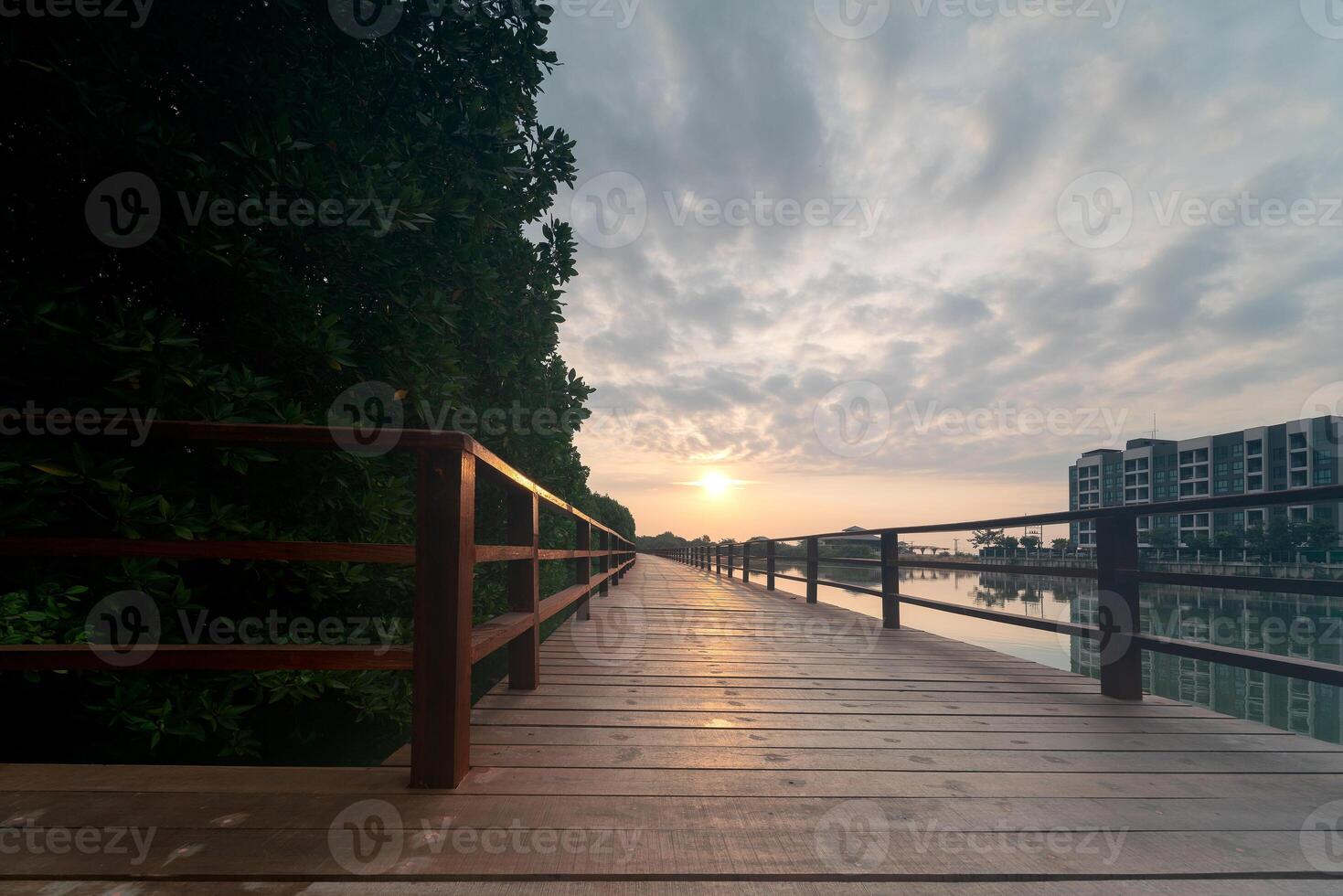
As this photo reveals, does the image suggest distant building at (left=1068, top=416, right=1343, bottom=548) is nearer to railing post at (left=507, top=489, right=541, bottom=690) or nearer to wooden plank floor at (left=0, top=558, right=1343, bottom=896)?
wooden plank floor at (left=0, top=558, right=1343, bottom=896)

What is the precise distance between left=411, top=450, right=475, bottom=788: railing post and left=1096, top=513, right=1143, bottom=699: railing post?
9.19 feet

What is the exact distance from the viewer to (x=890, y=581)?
16.5ft

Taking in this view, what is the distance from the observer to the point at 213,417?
197 centimetres

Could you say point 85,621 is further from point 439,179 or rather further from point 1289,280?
point 1289,280

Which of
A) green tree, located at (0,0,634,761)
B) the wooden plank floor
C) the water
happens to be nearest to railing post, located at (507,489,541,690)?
the wooden plank floor

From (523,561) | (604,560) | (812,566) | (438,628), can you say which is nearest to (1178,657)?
(523,561)

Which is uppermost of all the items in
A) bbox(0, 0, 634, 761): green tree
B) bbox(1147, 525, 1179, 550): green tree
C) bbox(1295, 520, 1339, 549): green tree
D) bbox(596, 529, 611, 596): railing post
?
bbox(0, 0, 634, 761): green tree

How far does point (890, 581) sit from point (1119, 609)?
7.81ft

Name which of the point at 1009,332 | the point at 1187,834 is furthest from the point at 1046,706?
the point at 1009,332

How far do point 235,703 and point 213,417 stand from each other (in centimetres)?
125

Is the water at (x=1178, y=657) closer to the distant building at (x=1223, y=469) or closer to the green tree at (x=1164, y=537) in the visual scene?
the distant building at (x=1223, y=469)

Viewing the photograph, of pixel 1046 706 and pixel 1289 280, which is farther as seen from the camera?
pixel 1289 280

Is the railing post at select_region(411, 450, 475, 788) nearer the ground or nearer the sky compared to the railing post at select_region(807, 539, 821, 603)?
nearer the sky

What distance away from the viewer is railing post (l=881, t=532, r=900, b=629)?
5004mm
